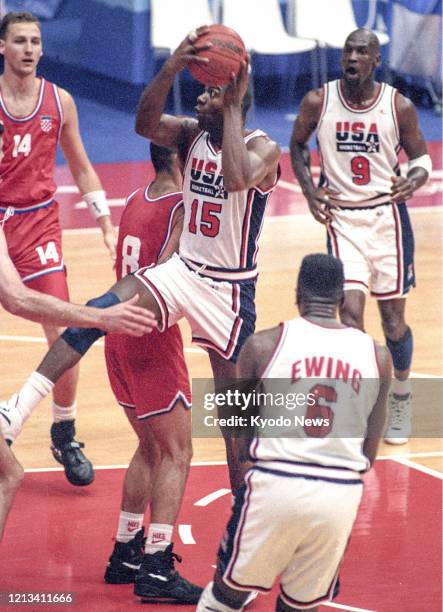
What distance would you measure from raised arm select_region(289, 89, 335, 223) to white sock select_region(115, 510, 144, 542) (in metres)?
2.50

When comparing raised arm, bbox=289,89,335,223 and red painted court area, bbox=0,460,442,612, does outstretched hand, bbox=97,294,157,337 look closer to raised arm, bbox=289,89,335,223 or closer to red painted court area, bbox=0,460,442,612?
red painted court area, bbox=0,460,442,612

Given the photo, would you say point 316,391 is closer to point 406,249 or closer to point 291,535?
point 291,535

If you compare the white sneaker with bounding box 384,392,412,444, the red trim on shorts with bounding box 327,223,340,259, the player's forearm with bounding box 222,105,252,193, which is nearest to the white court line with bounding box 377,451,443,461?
the white sneaker with bounding box 384,392,412,444

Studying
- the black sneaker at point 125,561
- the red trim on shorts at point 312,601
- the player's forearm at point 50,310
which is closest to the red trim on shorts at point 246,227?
the player's forearm at point 50,310

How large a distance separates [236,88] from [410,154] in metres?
2.48

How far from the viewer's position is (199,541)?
22.0 ft

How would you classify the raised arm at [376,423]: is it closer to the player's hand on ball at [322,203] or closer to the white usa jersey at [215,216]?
the white usa jersey at [215,216]

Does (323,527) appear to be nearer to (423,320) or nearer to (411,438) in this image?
(411,438)

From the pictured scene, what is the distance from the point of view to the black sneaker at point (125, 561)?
6.21 m

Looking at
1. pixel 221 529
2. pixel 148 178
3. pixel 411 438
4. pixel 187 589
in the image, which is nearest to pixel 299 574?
pixel 187 589

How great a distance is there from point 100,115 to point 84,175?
9.78 m

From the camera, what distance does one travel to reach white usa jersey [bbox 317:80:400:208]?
26.5 ft

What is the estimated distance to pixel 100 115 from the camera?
17422mm

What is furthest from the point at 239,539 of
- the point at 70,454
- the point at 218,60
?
the point at 70,454
